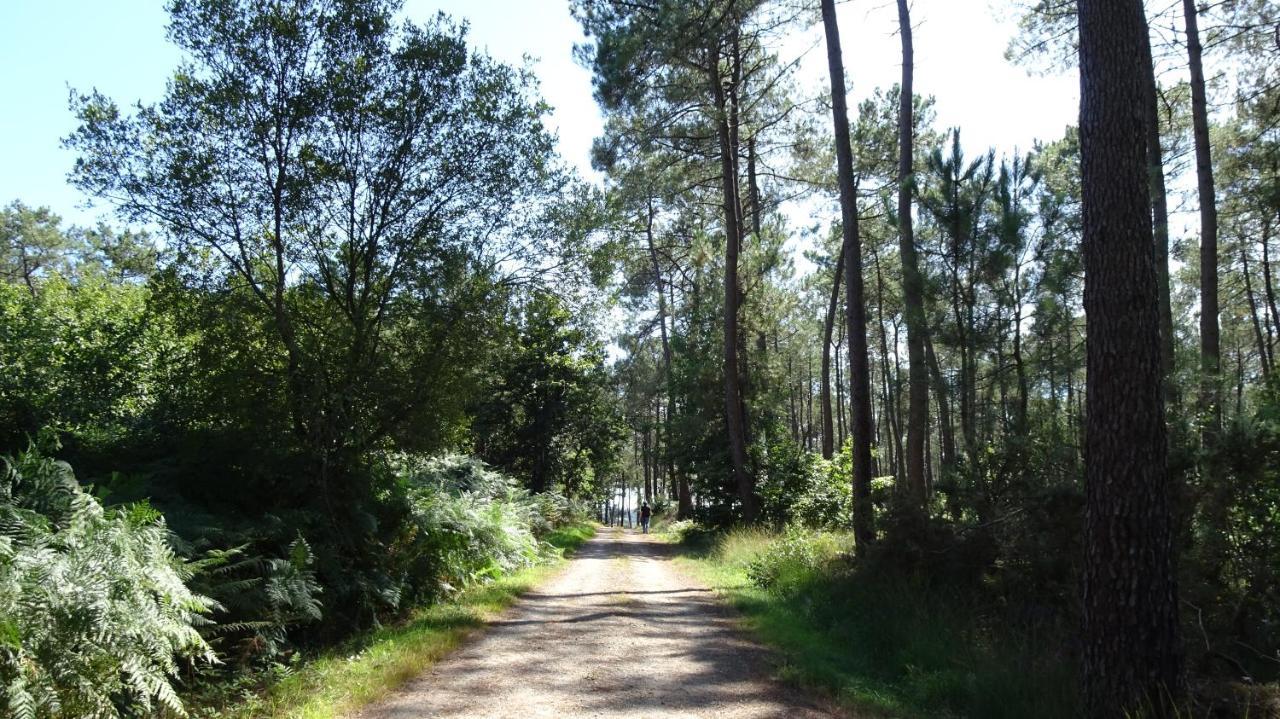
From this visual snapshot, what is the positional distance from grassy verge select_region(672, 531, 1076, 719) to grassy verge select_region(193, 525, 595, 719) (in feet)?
11.3

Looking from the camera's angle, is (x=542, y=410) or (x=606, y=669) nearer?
(x=606, y=669)

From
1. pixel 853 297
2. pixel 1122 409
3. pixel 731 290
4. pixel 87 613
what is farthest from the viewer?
pixel 731 290

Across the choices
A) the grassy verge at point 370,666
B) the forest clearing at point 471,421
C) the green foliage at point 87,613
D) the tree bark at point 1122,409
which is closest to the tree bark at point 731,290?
the forest clearing at point 471,421

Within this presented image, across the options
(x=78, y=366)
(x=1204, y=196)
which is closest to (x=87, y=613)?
(x=78, y=366)

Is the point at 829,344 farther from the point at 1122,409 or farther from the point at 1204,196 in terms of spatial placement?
the point at 1122,409

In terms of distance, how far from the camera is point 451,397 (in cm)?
1096

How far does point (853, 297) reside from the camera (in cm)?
1229

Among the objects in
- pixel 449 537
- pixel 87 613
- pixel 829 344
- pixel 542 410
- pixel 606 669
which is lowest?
pixel 606 669

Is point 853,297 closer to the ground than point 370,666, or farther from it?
farther from it

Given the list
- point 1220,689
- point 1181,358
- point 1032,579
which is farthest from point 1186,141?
point 1220,689

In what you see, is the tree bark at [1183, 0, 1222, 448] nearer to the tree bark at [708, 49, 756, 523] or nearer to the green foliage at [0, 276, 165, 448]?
the tree bark at [708, 49, 756, 523]

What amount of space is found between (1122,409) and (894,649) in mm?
3421

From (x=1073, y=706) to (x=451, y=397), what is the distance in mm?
8436

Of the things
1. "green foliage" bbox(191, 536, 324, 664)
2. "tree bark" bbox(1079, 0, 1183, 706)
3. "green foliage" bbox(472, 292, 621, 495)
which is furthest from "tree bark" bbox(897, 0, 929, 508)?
"green foliage" bbox(472, 292, 621, 495)
